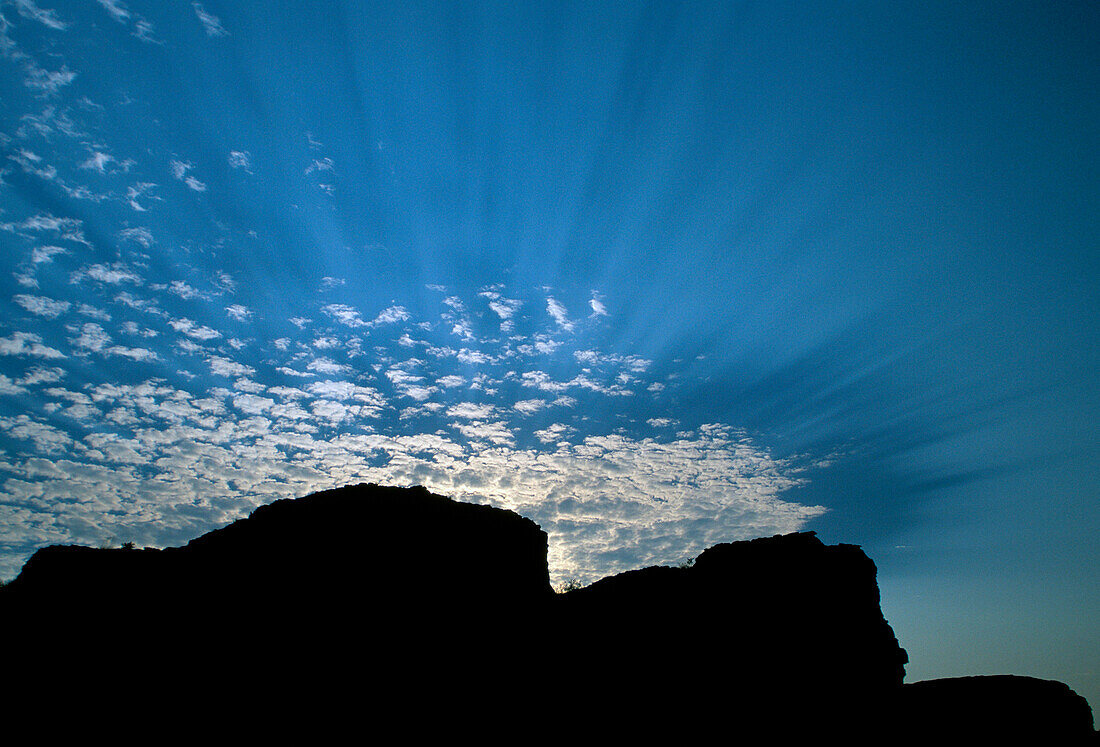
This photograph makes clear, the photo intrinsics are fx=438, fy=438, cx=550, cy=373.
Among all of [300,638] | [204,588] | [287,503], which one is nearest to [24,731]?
[204,588]

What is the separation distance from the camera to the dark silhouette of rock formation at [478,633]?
18.6m

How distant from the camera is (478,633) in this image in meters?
22.4

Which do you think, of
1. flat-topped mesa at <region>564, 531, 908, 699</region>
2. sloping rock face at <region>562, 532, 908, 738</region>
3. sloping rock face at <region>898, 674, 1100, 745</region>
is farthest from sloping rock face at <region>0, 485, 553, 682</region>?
sloping rock face at <region>898, 674, 1100, 745</region>

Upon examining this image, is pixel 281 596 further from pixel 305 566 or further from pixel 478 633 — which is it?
pixel 478 633

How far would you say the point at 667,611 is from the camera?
27.7m

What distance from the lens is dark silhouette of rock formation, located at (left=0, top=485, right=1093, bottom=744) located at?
61.1ft

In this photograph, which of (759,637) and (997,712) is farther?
(997,712)

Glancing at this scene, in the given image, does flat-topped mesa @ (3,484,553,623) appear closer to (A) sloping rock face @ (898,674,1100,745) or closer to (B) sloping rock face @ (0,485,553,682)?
(B) sloping rock face @ (0,485,553,682)

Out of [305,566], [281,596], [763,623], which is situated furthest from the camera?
[763,623]

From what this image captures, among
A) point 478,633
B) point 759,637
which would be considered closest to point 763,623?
point 759,637

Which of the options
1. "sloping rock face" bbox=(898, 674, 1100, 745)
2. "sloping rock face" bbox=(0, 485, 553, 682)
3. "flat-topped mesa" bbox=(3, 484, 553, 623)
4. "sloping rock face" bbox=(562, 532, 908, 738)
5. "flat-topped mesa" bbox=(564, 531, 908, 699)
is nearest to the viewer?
"sloping rock face" bbox=(0, 485, 553, 682)

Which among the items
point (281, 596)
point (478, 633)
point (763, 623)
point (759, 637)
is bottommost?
point (759, 637)

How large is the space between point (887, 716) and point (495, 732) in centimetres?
2237

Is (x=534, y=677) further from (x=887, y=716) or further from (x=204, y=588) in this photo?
(x=887, y=716)
